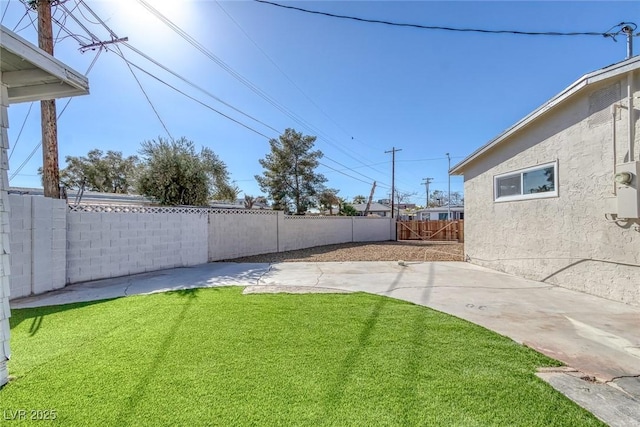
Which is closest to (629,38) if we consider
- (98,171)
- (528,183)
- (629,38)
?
(629,38)

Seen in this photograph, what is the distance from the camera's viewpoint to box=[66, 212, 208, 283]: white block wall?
6484 millimetres

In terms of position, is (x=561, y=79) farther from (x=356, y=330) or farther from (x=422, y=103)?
(x=356, y=330)

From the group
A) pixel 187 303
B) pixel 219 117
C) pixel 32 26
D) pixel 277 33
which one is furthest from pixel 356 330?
pixel 219 117

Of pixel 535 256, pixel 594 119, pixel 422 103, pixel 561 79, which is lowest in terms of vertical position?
pixel 535 256

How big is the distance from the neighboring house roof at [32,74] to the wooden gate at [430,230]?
18.9 meters

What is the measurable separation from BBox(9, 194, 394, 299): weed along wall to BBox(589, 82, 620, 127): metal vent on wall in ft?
32.6

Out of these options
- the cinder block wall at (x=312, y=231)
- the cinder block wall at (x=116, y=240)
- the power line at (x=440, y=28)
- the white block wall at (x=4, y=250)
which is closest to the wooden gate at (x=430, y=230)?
the cinder block wall at (x=312, y=231)

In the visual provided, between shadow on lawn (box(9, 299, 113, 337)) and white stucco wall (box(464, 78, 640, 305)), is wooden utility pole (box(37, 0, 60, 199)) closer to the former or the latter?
shadow on lawn (box(9, 299, 113, 337))

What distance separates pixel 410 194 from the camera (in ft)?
156

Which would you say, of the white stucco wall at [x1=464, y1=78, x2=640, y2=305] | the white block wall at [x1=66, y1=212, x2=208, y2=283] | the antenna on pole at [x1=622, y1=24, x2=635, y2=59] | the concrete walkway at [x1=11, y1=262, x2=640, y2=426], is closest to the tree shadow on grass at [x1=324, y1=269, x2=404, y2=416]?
the concrete walkway at [x1=11, y1=262, x2=640, y2=426]

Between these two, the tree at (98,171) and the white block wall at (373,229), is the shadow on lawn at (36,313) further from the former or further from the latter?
the tree at (98,171)

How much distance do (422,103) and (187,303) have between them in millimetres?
13883

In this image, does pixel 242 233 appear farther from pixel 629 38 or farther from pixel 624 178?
pixel 629 38

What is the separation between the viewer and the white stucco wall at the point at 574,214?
15.9 ft
